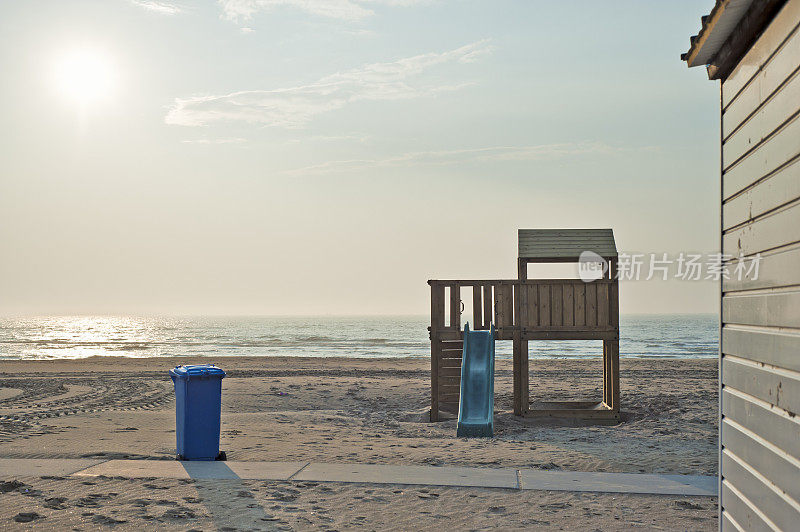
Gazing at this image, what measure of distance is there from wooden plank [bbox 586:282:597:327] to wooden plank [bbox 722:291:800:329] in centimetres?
933

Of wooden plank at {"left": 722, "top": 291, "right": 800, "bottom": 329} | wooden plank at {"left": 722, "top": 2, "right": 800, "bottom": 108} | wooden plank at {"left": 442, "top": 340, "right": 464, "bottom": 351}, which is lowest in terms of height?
wooden plank at {"left": 442, "top": 340, "right": 464, "bottom": 351}

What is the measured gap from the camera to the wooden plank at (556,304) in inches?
551

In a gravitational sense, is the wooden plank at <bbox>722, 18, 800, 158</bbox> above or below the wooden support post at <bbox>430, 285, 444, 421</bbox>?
above

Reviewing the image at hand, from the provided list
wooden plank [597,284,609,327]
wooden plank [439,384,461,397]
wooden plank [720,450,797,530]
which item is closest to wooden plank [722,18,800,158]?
wooden plank [720,450,797,530]

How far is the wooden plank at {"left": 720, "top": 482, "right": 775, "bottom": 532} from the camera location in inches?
159

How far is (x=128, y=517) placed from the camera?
238 inches

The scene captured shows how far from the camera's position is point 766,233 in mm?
3928

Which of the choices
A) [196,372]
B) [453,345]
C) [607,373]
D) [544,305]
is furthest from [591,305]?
[196,372]

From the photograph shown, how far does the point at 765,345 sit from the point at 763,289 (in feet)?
1.00

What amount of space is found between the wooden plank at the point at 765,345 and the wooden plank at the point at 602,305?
369 inches

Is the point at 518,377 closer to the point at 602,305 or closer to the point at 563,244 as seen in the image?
the point at 602,305

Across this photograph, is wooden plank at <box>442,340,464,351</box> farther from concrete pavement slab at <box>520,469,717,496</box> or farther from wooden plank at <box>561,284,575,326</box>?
concrete pavement slab at <box>520,469,717,496</box>

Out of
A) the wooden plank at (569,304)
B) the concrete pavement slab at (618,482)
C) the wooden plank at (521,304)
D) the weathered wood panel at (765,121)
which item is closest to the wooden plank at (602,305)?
the wooden plank at (569,304)

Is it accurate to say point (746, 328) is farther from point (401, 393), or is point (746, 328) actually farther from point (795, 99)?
point (401, 393)
